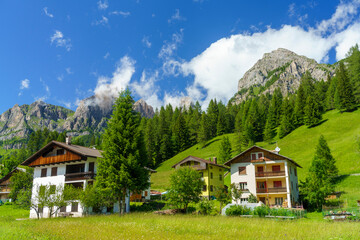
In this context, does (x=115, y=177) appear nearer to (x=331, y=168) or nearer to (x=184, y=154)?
(x=331, y=168)

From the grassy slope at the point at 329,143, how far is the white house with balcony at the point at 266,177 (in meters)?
14.3

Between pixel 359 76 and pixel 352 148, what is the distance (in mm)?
46868

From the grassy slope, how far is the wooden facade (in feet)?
99.6

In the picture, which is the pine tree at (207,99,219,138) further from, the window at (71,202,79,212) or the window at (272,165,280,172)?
the window at (71,202,79,212)

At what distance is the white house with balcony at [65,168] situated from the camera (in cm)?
3841

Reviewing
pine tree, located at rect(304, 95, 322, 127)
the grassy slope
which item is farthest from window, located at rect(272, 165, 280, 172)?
pine tree, located at rect(304, 95, 322, 127)

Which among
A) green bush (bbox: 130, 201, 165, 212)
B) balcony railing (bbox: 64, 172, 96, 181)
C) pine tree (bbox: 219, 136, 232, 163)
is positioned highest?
pine tree (bbox: 219, 136, 232, 163)

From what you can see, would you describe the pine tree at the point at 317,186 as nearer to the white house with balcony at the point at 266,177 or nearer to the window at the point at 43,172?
the white house with balcony at the point at 266,177

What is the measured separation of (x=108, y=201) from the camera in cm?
3375

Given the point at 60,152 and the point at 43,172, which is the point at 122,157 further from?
the point at 43,172

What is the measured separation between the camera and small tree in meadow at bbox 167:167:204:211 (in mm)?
34219

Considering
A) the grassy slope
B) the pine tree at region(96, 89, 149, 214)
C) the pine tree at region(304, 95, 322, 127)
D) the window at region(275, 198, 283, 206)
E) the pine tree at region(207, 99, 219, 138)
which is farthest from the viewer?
the pine tree at region(207, 99, 219, 138)

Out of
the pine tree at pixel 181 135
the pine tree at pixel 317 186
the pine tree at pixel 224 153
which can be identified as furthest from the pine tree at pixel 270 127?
the pine tree at pixel 317 186

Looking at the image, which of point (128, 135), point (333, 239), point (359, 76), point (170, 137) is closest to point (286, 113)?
point (359, 76)
